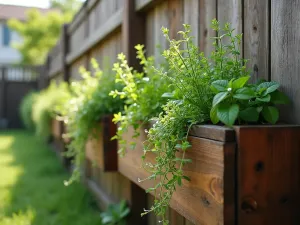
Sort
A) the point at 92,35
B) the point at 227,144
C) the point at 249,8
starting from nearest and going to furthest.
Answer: the point at 227,144
the point at 249,8
the point at 92,35

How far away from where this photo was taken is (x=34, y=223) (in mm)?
2650

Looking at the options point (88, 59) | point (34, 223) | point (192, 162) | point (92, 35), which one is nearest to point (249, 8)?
point (192, 162)

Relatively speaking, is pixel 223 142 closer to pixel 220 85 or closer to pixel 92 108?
pixel 220 85

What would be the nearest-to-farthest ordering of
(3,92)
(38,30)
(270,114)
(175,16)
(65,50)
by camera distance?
Result: (270,114) → (175,16) → (65,50) → (3,92) → (38,30)

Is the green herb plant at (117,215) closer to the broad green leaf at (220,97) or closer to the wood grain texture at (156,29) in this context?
the wood grain texture at (156,29)

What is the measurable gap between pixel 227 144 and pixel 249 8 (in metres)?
0.59

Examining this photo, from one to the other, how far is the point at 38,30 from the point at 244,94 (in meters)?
17.3

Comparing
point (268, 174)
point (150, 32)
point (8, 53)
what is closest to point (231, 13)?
point (268, 174)

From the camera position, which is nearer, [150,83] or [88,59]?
[150,83]

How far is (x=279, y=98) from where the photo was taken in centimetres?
110

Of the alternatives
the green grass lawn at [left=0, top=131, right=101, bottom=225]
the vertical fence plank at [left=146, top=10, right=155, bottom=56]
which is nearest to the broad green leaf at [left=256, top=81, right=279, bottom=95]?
the vertical fence plank at [left=146, top=10, right=155, bottom=56]

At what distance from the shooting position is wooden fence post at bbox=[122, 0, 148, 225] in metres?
2.30

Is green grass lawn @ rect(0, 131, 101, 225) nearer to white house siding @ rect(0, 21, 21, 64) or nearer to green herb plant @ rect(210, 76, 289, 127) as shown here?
green herb plant @ rect(210, 76, 289, 127)

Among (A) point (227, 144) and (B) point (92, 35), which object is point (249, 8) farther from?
(B) point (92, 35)
